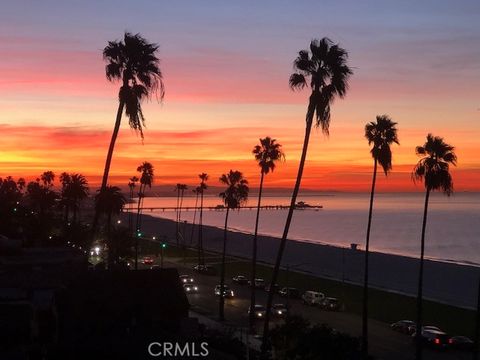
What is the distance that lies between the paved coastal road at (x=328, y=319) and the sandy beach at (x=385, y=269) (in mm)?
16233

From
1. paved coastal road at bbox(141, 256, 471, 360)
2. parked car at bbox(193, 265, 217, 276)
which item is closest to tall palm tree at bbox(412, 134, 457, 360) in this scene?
paved coastal road at bbox(141, 256, 471, 360)

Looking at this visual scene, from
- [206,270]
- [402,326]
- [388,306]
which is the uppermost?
[402,326]

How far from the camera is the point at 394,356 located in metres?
39.9

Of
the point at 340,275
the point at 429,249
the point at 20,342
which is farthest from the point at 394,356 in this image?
the point at 429,249

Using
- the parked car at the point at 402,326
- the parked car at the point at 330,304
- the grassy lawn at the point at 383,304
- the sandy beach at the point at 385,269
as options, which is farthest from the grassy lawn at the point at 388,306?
the parked car at the point at 402,326

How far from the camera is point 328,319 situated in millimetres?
Result: 50875

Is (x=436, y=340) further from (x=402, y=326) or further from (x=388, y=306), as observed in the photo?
(x=388, y=306)

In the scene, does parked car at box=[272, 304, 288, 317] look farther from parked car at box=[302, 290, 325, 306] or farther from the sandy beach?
the sandy beach

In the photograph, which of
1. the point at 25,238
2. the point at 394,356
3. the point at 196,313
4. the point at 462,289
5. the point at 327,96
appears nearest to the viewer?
the point at 327,96

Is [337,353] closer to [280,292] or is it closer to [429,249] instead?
[280,292]

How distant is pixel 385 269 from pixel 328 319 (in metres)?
43.0

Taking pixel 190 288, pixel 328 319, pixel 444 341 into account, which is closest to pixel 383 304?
pixel 328 319

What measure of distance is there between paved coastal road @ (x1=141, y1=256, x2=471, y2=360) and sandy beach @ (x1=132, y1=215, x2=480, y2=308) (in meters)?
16.2

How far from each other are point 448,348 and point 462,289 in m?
35.9
